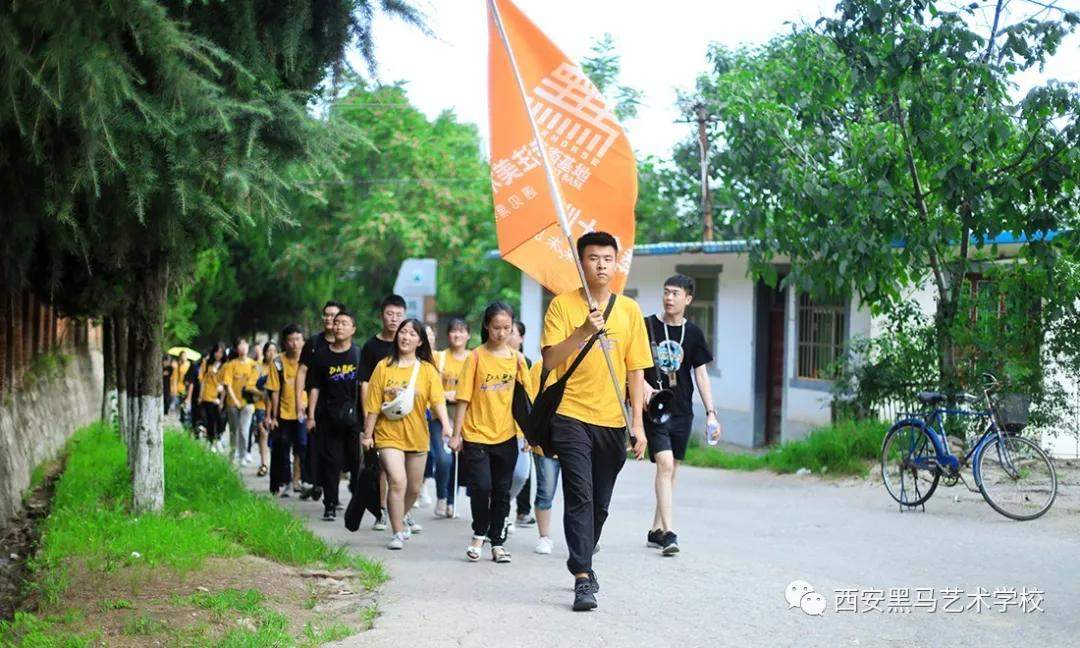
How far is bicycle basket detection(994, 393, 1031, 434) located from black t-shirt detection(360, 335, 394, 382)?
16.8 feet

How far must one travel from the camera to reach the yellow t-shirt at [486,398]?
9570 millimetres

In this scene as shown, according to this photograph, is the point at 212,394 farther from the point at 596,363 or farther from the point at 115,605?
the point at 596,363

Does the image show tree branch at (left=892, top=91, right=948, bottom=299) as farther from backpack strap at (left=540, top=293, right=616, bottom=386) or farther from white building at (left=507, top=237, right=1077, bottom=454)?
backpack strap at (left=540, top=293, right=616, bottom=386)

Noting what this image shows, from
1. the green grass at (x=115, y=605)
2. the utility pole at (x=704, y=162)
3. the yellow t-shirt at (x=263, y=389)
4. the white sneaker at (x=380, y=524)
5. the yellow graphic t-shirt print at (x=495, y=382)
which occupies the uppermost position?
the utility pole at (x=704, y=162)

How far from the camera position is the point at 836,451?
16125mm

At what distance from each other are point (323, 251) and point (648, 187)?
1151 cm

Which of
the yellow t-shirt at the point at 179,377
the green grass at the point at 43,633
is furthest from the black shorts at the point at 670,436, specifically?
the yellow t-shirt at the point at 179,377

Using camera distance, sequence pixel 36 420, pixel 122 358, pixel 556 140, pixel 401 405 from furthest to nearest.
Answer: pixel 36 420, pixel 122 358, pixel 401 405, pixel 556 140

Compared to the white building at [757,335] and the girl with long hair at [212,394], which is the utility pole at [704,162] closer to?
the white building at [757,335]

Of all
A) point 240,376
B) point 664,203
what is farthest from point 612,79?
point 240,376

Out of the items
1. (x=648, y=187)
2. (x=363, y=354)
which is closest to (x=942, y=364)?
(x=363, y=354)

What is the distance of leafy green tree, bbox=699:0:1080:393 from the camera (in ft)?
43.9

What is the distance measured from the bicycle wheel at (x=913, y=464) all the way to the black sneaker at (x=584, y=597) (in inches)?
218

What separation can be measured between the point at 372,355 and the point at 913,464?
4955 mm
